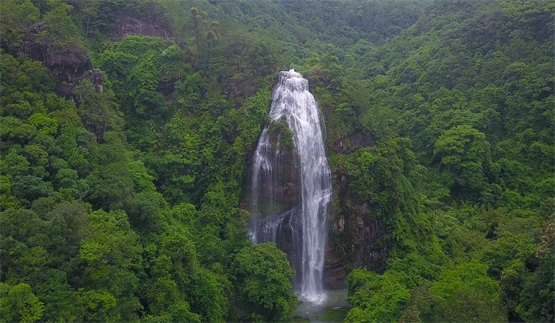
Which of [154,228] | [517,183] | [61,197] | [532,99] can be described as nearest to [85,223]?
[61,197]

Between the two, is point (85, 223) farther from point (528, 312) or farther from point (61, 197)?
point (528, 312)

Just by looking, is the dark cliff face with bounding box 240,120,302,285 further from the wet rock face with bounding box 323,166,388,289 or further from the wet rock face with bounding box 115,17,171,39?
the wet rock face with bounding box 115,17,171,39

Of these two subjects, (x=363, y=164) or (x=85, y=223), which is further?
(x=363, y=164)

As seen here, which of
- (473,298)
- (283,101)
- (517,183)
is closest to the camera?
(473,298)

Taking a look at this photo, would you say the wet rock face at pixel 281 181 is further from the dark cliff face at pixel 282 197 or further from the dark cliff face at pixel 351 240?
the dark cliff face at pixel 351 240

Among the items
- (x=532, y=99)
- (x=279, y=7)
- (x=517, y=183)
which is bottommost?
(x=517, y=183)

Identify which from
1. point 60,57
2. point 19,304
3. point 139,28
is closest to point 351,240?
point 19,304

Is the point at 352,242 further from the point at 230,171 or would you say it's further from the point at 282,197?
the point at 230,171
